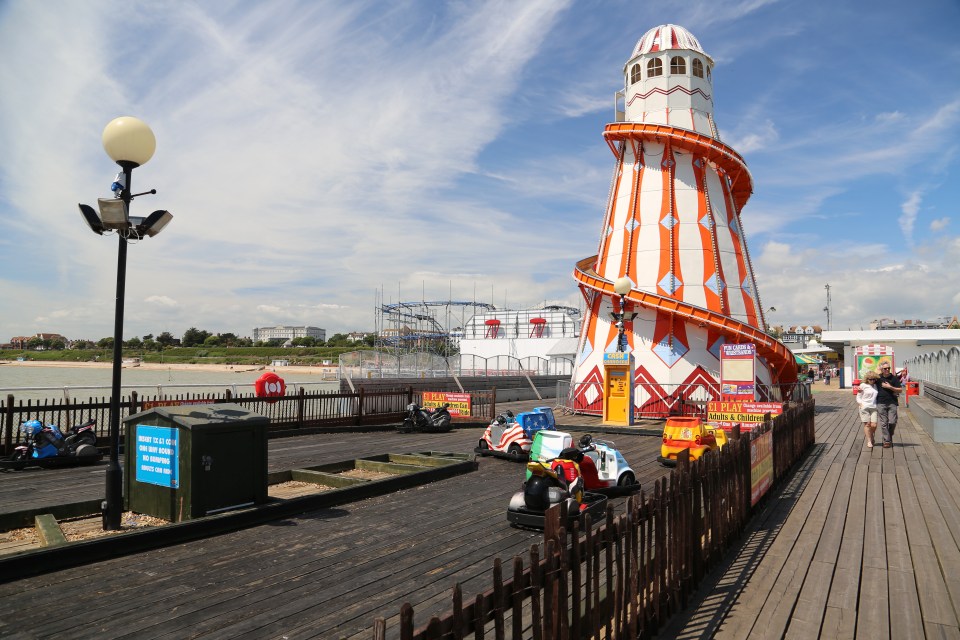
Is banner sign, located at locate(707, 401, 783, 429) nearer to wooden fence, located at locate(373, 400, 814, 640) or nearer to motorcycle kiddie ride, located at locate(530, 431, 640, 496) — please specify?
motorcycle kiddie ride, located at locate(530, 431, 640, 496)

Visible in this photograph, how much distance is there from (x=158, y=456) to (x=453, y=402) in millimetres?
14781

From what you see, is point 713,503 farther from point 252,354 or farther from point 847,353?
point 252,354

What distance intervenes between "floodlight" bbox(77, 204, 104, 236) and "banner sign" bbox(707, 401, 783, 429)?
14054 mm

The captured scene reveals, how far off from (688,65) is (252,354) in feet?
329

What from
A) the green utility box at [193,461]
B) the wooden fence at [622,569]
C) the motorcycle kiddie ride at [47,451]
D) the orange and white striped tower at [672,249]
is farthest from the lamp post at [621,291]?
the motorcycle kiddie ride at [47,451]

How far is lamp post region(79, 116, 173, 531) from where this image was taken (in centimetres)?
696

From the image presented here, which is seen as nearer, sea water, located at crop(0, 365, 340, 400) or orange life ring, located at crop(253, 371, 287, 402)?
sea water, located at crop(0, 365, 340, 400)

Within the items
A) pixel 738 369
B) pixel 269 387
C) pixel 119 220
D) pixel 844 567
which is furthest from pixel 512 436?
pixel 738 369

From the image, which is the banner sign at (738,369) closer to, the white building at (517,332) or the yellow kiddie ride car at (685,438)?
the yellow kiddie ride car at (685,438)

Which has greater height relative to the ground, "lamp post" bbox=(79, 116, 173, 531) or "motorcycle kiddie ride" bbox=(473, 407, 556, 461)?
"lamp post" bbox=(79, 116, 173, 531)

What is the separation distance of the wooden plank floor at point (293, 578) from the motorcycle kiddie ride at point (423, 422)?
9.94 metres

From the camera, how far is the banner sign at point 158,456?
23.8ft

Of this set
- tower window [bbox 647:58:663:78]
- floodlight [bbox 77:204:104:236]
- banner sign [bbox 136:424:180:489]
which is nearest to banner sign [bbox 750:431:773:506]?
banner sign [bbox 136:424:180:489]

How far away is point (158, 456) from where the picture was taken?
7.46 metres
